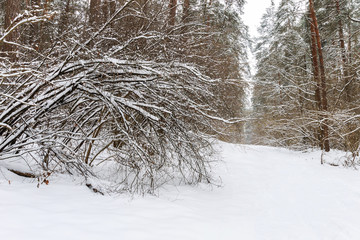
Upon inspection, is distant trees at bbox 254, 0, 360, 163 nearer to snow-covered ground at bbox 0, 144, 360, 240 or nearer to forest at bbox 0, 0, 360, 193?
snow-covered ground at bbox 0, 144, 360, 240

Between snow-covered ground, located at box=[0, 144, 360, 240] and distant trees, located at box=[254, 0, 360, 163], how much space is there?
114 inches

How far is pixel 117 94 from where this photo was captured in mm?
4297

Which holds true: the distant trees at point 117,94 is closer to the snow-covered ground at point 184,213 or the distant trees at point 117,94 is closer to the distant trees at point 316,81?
the snow-covered ground at point 184,213

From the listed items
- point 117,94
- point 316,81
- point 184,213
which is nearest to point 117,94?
point 117,94

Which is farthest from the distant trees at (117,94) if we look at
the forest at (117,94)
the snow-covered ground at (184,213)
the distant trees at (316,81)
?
the distant trees at (316,81)

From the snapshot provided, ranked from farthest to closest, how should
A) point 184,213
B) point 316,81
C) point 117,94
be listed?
point 316,81 < point 117,94 < point 184,213

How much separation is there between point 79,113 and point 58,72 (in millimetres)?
1085

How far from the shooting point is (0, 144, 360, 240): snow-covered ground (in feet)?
7.21

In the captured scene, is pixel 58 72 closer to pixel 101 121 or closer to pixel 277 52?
pixel 101 121

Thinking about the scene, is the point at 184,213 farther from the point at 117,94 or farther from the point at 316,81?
the point at 316,81

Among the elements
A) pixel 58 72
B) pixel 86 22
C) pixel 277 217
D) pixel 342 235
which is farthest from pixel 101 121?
pixel 342 235

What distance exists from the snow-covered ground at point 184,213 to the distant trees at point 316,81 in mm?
2904

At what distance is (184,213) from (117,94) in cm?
231

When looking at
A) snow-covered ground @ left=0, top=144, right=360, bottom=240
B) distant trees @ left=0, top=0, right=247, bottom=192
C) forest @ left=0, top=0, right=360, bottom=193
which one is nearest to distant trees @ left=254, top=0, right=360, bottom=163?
snow-covered ground @ left=0, top=144, right=360, bottom=240
